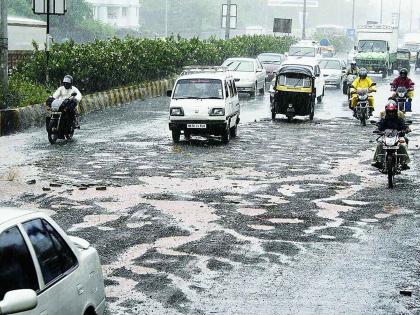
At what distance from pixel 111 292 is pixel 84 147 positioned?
13.4 meters

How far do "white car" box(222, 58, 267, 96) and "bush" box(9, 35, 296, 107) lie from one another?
3.45 m

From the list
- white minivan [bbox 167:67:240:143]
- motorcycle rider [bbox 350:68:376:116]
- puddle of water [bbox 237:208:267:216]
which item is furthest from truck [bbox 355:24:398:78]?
puddle of water [bbox 237:208:267:216]

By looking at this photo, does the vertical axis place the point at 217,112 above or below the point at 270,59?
below

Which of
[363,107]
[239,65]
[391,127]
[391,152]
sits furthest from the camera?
[239,65]

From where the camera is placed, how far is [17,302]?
545 cm

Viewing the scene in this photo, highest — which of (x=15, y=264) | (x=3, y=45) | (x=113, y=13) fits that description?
(x=113, y=13)

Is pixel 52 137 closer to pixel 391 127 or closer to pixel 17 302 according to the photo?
pixel 391 127

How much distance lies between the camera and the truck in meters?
62.5

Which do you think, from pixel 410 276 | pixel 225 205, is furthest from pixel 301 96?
pixel 410 276

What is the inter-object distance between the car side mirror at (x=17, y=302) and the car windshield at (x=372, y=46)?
199 feet

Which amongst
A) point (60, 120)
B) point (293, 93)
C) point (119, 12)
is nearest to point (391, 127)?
point (60, 120)

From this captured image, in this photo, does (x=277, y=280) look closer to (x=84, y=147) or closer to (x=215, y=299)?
(x=215, y=299)

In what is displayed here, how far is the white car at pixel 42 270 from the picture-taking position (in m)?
5.78

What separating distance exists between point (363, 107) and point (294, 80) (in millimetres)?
2726
